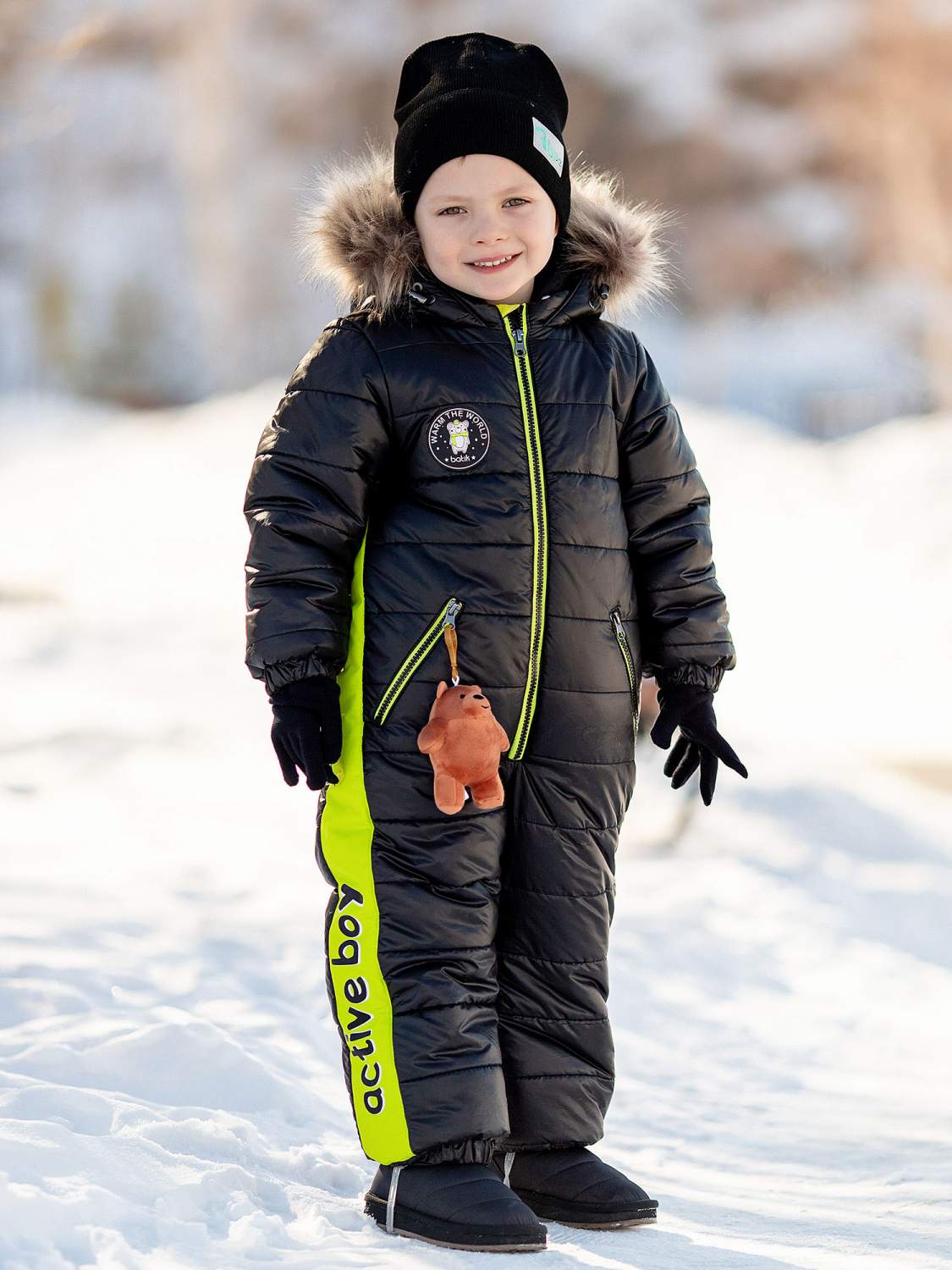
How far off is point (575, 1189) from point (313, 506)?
0.92 metres

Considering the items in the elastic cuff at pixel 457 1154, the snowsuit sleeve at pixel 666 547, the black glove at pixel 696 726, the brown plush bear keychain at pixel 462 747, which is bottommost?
the elastic cuff at pixel 457 1154

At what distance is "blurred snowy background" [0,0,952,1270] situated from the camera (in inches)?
85.4

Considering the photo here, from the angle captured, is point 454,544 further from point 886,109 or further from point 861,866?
point 886,109

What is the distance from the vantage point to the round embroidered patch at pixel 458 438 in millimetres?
1951

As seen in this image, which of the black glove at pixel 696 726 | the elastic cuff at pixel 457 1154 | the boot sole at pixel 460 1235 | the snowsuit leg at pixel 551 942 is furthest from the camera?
the black glove at pixel 696 726


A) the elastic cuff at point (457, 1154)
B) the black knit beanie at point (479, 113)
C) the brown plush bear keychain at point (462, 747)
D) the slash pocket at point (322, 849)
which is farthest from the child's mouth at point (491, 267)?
the elastic cuff at point (457, 1154)

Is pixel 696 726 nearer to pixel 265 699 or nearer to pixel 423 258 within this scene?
pixel 423 258

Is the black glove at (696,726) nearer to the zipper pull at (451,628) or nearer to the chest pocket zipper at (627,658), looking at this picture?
the chest pocket zipper at (627,658)

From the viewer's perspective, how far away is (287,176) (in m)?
11.9

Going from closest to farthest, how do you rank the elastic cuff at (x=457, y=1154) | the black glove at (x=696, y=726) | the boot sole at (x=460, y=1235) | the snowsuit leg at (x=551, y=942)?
the boot sole at (x=460, y=1235)
the elastic cuff at (x=457, y=1154)
the snowsuit leg at (x=551, y=942)
the black glove at (x=696, y=726)

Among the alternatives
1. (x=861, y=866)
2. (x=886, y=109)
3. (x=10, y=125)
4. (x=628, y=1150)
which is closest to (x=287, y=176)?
(x=10, y=125)

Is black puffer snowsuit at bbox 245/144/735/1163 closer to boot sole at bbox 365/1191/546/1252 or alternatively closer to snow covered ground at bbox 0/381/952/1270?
boot sole at bbox 365/1191/546/1252

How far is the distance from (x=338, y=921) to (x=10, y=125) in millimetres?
9861

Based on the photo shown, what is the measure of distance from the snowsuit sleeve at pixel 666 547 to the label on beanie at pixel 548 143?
269mm
